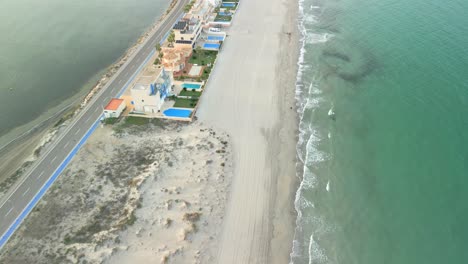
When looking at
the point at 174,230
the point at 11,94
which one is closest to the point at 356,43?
the point at 174,230

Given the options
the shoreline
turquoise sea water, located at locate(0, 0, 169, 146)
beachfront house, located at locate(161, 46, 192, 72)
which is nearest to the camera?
the shoreline

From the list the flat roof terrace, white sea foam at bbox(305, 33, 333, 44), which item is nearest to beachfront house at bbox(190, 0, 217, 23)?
white sea foam at bbox(305, 33, 333, 44)

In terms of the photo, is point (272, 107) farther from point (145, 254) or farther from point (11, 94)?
point (11, 94)

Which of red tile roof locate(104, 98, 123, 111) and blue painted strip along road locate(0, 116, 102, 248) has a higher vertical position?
red tile roof locate(104, 98, 123, 111)

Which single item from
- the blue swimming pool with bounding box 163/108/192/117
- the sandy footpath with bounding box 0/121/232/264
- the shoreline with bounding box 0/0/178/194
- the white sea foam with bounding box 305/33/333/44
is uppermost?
the white sea foam with bounding box 305/33/333/44

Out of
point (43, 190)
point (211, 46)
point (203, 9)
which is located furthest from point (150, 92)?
point (203, 9)

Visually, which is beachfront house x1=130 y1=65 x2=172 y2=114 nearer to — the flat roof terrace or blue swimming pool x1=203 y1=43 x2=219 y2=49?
the flat roof terrace
